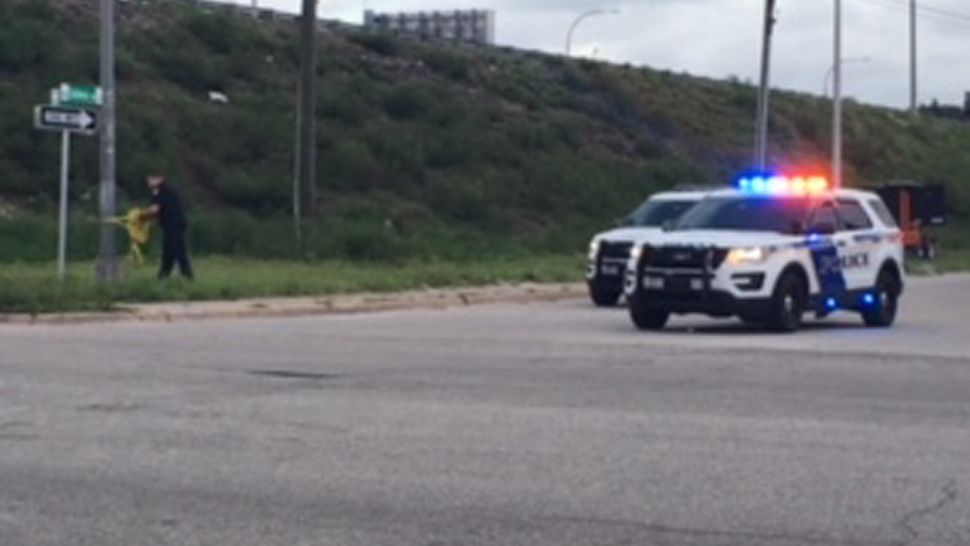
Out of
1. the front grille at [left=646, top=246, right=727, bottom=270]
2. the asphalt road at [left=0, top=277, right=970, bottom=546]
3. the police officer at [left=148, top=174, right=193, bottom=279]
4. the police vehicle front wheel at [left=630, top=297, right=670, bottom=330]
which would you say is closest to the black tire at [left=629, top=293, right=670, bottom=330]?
the police vehicle front wheel at [left=630, top=297, right=670, bottom=330]

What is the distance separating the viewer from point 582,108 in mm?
74812

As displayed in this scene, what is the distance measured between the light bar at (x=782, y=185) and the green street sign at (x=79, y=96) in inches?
355

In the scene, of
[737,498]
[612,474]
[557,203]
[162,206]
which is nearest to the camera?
[737,498]

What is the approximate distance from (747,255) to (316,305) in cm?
687

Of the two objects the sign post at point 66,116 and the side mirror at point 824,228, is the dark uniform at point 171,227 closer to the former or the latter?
the sign post at point 66,116

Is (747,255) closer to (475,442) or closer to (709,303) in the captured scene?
(709,303)

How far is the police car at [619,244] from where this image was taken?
109 ft

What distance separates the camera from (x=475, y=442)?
14.7m

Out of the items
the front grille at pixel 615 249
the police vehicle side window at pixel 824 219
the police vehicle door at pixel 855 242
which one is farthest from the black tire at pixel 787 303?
the front grille at pixel 615 249

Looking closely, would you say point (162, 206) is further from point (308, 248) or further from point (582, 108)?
point (582, 108)

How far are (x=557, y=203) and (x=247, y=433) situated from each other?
46679 millimetres

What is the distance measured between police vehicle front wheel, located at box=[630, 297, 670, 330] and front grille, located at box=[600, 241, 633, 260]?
16.5ft

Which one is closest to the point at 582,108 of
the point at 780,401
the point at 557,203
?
the point at 557,203

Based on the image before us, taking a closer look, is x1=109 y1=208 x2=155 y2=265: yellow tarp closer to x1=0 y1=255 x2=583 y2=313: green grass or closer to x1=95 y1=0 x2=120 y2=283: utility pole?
x1=0 y1=255 x2=583 y2=313: green grass
